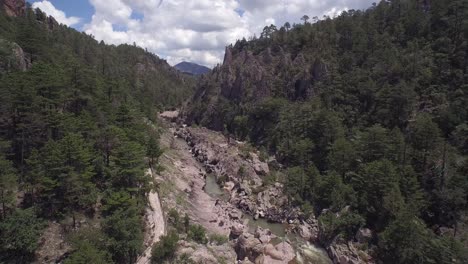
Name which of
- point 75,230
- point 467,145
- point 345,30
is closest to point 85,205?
point 75,230

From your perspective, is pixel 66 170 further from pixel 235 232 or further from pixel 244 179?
pixel 244 179

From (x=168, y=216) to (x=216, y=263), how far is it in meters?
9.71

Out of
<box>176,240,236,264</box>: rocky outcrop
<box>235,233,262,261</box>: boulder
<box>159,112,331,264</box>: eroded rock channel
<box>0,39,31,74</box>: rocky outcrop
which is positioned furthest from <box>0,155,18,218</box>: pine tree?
<box>235,233,262,261</box>: boulder

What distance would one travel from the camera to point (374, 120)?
211 ft

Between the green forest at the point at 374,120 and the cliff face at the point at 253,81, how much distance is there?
0.52 meters

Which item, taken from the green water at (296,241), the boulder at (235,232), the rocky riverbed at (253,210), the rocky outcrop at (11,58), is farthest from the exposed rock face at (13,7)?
the boulder at (235,232)

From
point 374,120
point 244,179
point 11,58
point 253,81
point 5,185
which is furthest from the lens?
point 253,81

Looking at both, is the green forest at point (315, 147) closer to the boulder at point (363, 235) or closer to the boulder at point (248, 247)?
the boulder at point (363, 235)

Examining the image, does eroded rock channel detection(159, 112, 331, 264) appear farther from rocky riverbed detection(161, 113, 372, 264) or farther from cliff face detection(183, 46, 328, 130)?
cliff face detection(183, 46, 328, 130)

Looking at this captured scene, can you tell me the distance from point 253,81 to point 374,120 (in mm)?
50447

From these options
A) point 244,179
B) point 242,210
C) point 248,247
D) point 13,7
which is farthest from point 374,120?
point 13,7

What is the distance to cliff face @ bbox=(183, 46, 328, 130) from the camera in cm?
9388

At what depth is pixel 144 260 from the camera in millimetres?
32656

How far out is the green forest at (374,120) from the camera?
41312 mm
